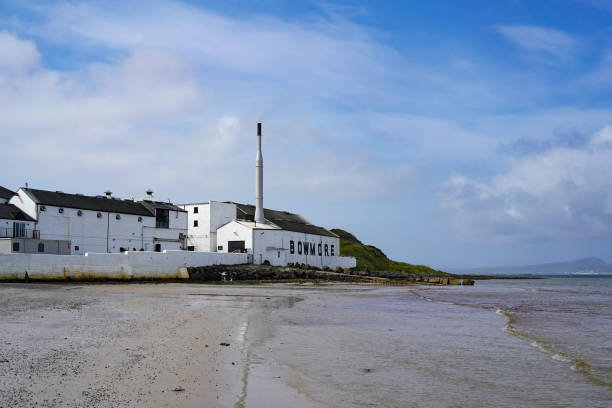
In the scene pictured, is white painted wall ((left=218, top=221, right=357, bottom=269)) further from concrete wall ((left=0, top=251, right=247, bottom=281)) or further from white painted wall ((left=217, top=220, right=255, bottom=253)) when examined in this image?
concrete wall ((left=0, top=251, right=247, bottom=281))

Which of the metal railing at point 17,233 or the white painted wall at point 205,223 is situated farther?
the white painted wall at point 205,223

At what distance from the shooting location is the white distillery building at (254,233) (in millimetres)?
62531

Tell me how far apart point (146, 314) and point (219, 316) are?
8.11 ft

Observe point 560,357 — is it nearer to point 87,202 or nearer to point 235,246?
point 87,202

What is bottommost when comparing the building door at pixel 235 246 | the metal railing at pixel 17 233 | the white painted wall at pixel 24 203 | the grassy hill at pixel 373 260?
the grassy hill at pixel 373 260

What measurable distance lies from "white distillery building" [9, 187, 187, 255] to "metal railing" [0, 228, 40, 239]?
0.21m

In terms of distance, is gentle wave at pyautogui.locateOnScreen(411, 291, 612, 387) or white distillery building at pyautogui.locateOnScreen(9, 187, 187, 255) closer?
gentle wave at pyautogui.locateOnScreen(411, 291, 612, 387)

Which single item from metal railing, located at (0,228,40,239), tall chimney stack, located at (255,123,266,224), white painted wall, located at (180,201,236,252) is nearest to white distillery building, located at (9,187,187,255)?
metal railing, located at (0,228,40,239)

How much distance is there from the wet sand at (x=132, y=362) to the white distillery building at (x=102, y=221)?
3442 centimetres

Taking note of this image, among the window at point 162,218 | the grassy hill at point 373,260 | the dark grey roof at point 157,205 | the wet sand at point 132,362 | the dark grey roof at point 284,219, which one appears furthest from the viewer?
the grassy hill at point 373,260

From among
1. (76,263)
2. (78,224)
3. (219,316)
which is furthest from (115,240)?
(219,316)

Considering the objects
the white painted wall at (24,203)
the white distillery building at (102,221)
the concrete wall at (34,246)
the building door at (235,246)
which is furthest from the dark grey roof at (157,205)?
the white painted wall at (24,203)

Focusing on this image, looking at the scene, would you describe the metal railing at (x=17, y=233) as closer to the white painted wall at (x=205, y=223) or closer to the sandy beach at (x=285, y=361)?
the white painted wall at (x=205, y=223)

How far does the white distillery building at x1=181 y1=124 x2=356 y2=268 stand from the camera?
6253 centimetres
